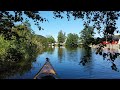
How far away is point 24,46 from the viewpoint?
40.7 meters

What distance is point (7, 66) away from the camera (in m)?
31.9

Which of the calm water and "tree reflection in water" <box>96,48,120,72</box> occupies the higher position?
"tree reflection in water" <box>96,48,120,72</box>

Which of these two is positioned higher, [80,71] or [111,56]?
[111,56]

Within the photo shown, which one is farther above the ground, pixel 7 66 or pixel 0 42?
pixel 0 42

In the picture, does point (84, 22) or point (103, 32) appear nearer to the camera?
point (103, 32)

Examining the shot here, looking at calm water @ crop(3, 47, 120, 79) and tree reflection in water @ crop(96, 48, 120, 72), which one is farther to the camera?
calm water @ crop(3, 47, 120, 79)

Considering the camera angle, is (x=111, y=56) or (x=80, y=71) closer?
(x=111, y=56)

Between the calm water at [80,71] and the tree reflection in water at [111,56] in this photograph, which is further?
the calm water at [80,71]

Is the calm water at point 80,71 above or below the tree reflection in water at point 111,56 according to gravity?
below
